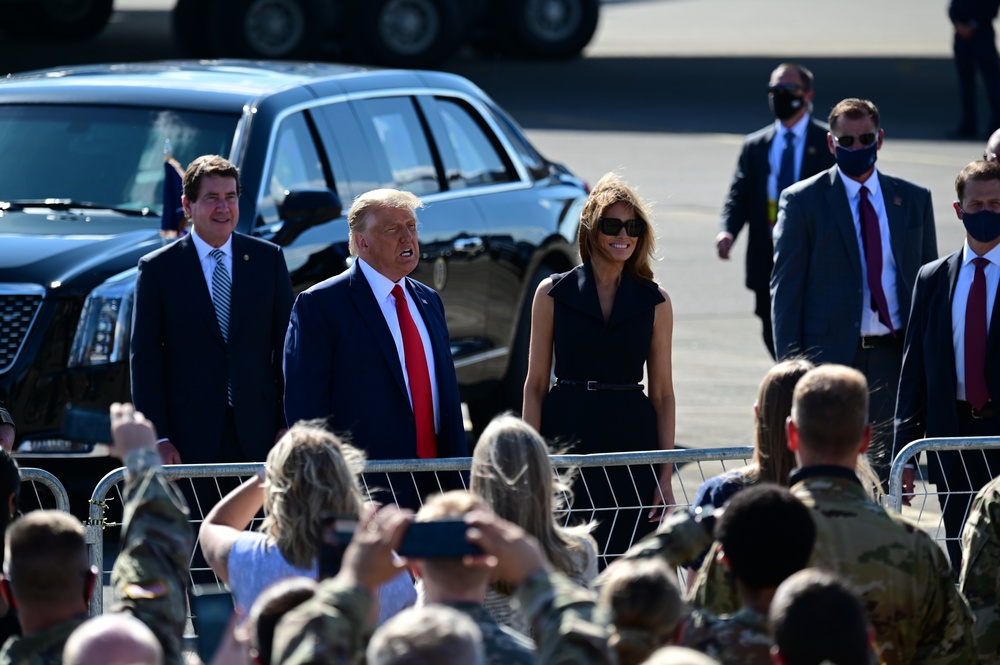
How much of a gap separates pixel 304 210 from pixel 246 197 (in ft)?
1.07

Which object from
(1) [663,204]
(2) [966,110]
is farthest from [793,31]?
(1) [663,204]

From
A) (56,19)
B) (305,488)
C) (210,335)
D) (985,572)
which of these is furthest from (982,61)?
(305,488)

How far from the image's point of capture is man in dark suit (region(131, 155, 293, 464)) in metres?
6.77

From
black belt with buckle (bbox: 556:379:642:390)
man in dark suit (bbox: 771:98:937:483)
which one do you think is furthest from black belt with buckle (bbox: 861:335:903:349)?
black belt with buckle (bbox: 556:379:642:390)

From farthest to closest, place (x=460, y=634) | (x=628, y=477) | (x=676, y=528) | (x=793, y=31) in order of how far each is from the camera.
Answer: (x=793, y=31)
(x=628, y=477)
(x=676, y=528)
(x=460, y=634)

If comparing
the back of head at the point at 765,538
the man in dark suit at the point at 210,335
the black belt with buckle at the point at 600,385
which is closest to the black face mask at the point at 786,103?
the black belt with buckle at the point at 600,385

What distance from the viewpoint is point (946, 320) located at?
6730 mm

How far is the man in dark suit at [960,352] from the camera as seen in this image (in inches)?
262

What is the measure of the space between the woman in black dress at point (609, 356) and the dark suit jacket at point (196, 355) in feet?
3.57

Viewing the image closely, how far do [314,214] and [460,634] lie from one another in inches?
218

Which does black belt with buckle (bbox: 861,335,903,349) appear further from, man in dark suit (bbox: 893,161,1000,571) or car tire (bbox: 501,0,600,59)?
car tire (bbox: 501,0,600,59)

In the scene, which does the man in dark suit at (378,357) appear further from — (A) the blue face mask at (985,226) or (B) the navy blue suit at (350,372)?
(A) the blue face mask at (985,226)

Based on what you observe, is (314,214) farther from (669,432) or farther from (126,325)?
(669,432)

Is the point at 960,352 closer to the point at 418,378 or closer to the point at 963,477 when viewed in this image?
the point at 963,477
